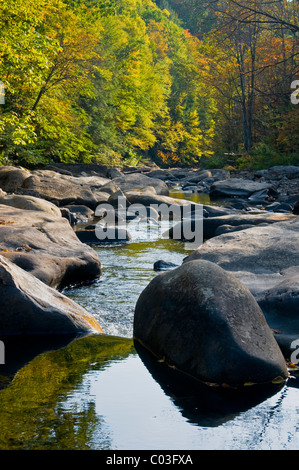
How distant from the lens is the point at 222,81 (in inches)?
1236

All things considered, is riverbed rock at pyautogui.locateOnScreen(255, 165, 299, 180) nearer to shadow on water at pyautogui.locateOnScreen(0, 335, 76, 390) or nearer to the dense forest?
the dense forest

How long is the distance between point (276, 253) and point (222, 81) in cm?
2656

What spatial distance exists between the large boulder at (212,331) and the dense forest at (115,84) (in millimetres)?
9349

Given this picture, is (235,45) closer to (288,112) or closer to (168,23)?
(288,112)

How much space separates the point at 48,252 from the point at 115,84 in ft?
85.9

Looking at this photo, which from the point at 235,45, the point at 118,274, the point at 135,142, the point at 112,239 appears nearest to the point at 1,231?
the point at 118,274

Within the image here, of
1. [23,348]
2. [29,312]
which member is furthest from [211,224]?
[23,348]

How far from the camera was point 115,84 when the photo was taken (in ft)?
103

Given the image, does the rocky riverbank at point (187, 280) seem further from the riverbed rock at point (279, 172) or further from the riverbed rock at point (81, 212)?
the riverbed rock at point (279, 172)

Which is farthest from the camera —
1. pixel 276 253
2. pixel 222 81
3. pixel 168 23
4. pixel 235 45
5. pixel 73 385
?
pixel 168 23

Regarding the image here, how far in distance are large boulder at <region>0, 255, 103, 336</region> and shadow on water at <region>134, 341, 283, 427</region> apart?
1.11 m

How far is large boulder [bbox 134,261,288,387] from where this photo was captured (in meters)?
3.79

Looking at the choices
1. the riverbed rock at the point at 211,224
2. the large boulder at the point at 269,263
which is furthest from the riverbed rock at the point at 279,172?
the large boulder at the point at 269,263

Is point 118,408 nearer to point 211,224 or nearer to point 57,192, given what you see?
point 211,224
